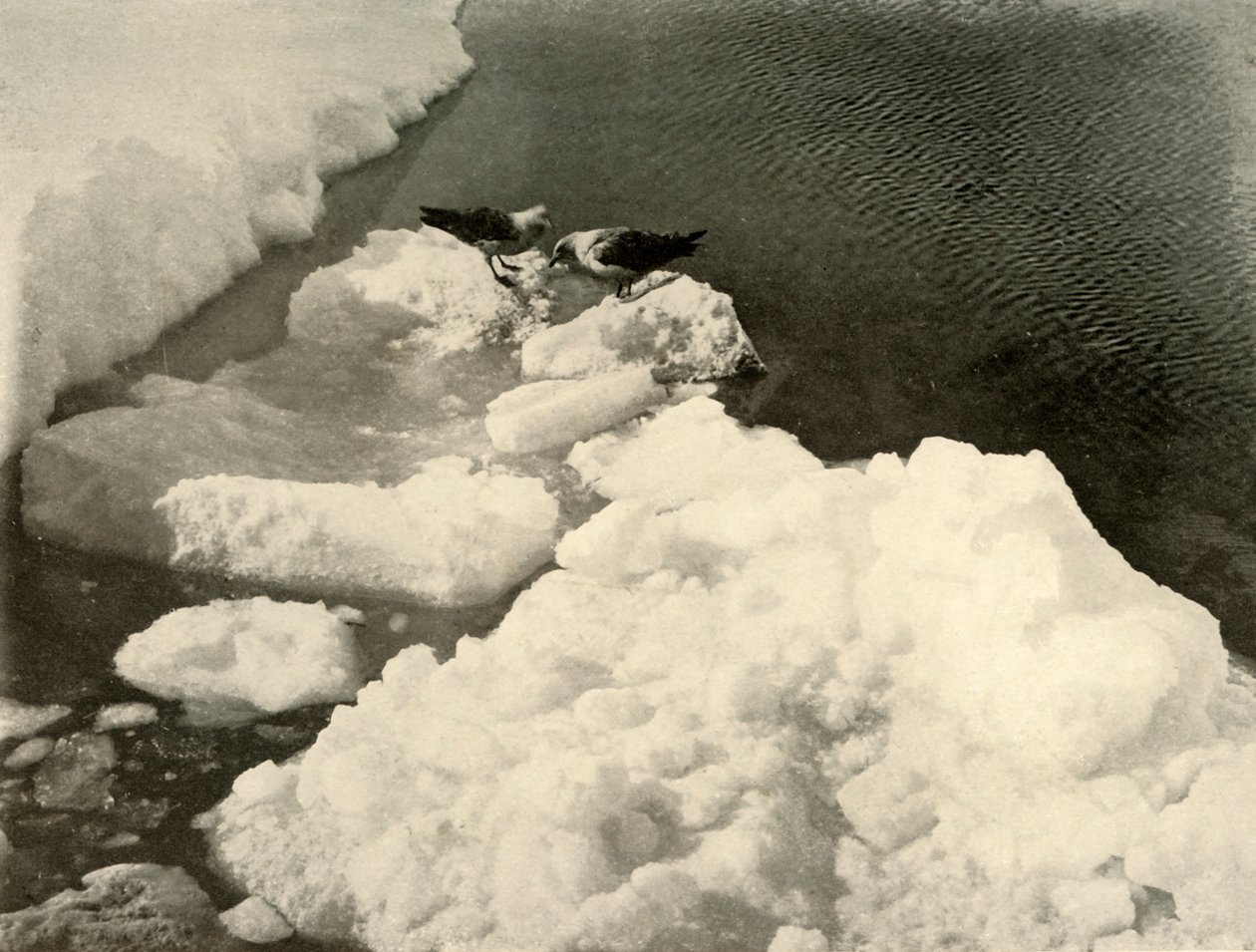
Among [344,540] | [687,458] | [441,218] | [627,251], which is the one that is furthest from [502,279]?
[344,540]

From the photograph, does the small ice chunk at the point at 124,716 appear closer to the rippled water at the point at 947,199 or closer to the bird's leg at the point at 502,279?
the rippled water at the point at 947,199

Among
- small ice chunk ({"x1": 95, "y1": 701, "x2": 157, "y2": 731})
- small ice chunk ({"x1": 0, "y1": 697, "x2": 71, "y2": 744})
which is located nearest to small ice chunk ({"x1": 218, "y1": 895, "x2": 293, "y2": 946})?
small ice chunk ({"x1": 95, "y1": 701, "x2": 157, "y2": 731})

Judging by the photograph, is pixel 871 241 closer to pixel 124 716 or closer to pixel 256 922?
pixel 124 716

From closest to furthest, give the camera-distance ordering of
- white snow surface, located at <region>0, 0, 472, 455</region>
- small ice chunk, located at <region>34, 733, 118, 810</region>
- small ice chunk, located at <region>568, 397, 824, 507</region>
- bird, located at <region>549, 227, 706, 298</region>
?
small ice chunk, located at <region>34, 733, 118, 810</region>
small ice chunk, located at <region>568, 397, 824, 507</region>
white snow surface, located at <region>0, 0, 472, 455</region>
bird, located at <region>549, 227, 706, 298</region>

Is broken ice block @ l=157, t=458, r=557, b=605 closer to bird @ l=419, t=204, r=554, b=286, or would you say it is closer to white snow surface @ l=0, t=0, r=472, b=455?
white snow surface @ l=0, t=0, r=472, b=455

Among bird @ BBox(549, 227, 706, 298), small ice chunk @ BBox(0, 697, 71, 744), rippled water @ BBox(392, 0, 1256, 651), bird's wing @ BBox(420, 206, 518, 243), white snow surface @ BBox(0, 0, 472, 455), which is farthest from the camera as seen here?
bird's wing @ BBox(420, 206, 518, 243)

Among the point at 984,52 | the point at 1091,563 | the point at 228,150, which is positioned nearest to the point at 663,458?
the point at 1091,563
